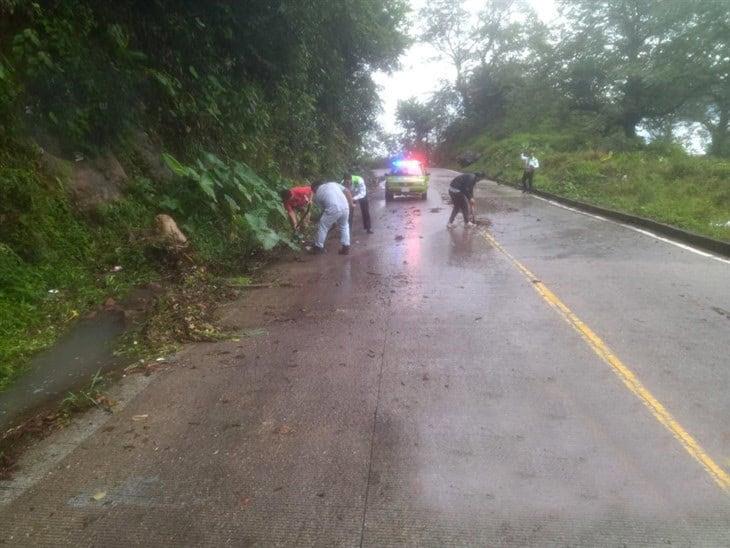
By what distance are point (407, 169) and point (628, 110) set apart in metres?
15.6

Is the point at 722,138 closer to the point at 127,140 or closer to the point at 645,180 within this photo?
the point at 645,180

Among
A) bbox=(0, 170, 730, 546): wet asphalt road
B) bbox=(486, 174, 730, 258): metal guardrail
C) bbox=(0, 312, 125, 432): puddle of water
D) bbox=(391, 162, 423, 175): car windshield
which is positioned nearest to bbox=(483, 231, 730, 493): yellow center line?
bbox=(0, 170, 730, 546): wet asphalt road

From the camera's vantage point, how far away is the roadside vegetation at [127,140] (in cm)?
672

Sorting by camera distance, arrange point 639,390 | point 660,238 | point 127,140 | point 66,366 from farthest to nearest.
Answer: point 660,238
point 127,140
point 66,366
point 639,390

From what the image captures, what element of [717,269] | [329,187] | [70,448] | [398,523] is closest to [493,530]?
[398,523]

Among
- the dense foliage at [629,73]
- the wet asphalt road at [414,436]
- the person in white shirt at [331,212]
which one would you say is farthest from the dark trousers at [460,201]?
the dense foliage at [629,73]

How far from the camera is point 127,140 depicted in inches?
367

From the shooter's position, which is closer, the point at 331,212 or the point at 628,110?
the point at 331,212

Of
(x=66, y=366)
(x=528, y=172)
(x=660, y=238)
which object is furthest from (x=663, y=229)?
(x=528, y=172)

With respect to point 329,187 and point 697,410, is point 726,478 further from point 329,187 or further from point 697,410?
point 329,187

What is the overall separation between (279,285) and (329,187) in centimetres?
312

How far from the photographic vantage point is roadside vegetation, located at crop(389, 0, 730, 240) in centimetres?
1753

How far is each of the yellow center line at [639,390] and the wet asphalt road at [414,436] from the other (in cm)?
5

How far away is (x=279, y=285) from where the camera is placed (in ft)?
26.9
